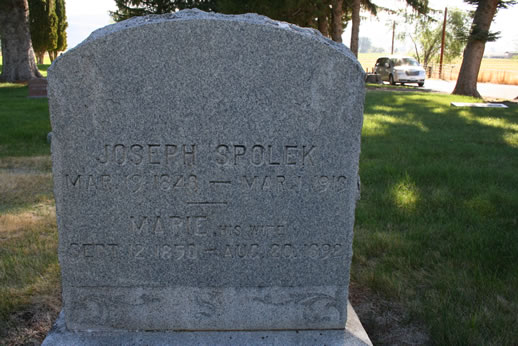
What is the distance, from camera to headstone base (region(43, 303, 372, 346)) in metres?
2.21

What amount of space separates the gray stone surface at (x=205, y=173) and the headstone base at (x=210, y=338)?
4cm

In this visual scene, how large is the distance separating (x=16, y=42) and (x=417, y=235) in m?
18.6

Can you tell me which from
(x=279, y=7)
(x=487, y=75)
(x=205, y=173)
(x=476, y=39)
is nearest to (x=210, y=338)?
(x=205, y=173)

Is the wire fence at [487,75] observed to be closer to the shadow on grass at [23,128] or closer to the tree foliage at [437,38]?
the tree foliage at [437,38]

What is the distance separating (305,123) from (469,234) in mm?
2299

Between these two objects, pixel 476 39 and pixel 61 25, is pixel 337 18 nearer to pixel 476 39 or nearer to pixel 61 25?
pixel 476 39

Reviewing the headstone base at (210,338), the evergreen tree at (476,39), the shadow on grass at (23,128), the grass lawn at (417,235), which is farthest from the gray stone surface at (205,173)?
the evergreen tree at (476,39)

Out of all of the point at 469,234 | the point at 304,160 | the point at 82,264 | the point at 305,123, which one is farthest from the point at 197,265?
the point at 469,234

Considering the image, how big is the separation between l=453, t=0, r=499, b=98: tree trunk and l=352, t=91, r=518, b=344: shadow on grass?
8.75 meters

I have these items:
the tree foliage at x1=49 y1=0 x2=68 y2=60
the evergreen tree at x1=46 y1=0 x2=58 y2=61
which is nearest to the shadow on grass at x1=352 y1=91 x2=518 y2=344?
the evergreen tree at x1=46 y1=0 x2=58 y2=61

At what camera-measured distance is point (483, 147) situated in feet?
22.2

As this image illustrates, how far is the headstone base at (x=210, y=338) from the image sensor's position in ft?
7.24

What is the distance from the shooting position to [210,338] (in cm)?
226

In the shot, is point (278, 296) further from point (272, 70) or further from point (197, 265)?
point (272, 70)
